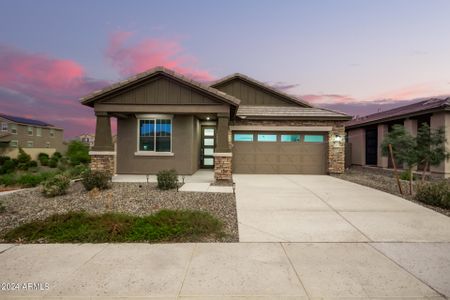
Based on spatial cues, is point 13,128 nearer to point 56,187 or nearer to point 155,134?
point 155,134

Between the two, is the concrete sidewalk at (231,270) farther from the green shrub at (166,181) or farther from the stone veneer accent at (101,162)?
the stone veneer accent at (101,162)

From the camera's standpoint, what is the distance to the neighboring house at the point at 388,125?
1252 cm

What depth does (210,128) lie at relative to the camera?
15.6m

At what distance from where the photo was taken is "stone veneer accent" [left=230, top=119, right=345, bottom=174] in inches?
561

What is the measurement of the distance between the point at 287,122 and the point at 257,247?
36.3 ft

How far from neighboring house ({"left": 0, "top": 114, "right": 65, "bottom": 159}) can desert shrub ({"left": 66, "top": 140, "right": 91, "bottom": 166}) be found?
7.29 meters

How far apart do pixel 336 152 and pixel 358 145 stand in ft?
23.5

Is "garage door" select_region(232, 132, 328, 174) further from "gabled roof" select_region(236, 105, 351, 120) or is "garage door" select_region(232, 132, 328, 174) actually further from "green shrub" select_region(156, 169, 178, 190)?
"green shrub" select_region(156, 169, 178, 190)

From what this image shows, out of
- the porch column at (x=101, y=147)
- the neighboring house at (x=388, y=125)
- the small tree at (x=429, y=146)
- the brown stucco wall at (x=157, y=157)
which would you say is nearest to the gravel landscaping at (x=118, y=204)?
the porch column at (x=101, y=147)

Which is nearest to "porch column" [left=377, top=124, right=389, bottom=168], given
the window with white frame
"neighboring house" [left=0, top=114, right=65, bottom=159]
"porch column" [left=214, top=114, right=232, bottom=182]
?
"porch column" [left=214, top=114, right=232, bottom=182]

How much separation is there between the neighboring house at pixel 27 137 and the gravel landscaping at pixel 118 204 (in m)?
34.3

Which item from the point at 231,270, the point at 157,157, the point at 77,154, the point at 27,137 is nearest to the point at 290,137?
the point at 157,157

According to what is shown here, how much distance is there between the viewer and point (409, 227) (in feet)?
17.7

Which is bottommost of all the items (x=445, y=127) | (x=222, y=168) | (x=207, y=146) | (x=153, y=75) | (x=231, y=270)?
(x=231, y=270)
